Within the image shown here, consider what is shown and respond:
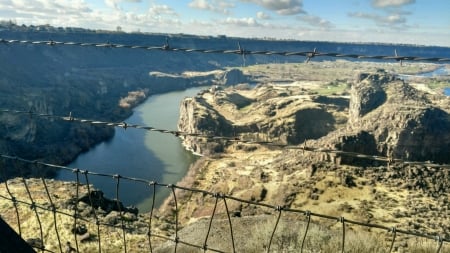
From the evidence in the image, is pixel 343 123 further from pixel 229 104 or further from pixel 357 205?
pixel 357 205

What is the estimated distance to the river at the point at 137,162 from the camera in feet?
187

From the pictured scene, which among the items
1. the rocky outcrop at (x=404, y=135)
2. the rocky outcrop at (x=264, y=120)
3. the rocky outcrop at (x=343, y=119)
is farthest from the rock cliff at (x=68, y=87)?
the rocky outcrop at (x=404, y=135)

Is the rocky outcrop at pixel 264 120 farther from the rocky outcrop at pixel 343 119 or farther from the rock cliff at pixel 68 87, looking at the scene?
the rock cliff at pixel 68 87

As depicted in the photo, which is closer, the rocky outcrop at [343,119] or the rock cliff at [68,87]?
the rocky outcrop at [343,119]

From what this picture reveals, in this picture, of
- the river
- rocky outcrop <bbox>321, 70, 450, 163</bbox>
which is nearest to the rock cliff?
the river

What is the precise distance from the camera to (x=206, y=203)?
45406 mm

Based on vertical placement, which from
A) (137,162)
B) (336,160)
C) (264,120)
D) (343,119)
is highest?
(336,160)

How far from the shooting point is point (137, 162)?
73.4m

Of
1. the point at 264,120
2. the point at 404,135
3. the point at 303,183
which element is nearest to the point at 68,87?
the point at 264,120

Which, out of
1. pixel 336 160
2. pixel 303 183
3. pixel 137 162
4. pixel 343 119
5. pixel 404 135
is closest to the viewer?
pixel 303 183

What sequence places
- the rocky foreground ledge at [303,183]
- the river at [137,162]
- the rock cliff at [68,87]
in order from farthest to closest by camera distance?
the rock cliff at [68,87], the river at [137,162], the rocky foreground ledge at [303,183]

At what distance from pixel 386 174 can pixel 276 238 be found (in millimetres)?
32930

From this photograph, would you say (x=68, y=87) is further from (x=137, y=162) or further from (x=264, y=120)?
(x=264, y=120)

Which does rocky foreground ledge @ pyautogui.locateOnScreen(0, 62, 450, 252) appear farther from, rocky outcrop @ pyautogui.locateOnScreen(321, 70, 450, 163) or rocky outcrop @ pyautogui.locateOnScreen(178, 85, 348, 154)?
rocky outcrop @ pyautogui.locateOnScreen(178, 85, 348, 154)
